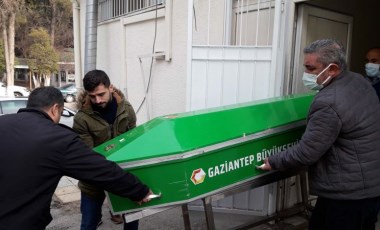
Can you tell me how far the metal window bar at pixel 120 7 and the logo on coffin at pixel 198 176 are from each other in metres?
3.73

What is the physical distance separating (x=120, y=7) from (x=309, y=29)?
4204 mm

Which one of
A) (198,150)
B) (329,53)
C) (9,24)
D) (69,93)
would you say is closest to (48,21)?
(9,24)

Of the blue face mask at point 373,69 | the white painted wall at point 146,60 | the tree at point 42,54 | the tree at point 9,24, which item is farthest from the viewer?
the tree at point 42,54

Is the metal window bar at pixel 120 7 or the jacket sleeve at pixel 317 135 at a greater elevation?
the metal window bar at pixel 120 7

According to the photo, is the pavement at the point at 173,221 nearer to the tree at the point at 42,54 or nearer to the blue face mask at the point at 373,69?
the blue face mask at the point at 373,69

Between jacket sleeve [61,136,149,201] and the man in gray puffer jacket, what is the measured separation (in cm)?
91

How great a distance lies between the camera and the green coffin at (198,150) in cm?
200

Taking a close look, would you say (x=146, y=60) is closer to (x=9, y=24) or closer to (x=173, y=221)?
(x=173, y=221)

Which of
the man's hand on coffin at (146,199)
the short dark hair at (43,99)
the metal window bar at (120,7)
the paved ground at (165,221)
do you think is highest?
the metal window bar at (120,7)

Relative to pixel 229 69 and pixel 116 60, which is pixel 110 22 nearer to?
pixel 116 60

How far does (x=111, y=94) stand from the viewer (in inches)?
103

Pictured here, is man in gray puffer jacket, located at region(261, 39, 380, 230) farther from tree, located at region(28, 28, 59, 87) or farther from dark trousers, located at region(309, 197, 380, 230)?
tree, located at region(28, 28, 59, 87)

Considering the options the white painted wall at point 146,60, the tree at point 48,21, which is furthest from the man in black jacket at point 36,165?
the tree at point 48,21

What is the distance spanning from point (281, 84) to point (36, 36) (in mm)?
27038
